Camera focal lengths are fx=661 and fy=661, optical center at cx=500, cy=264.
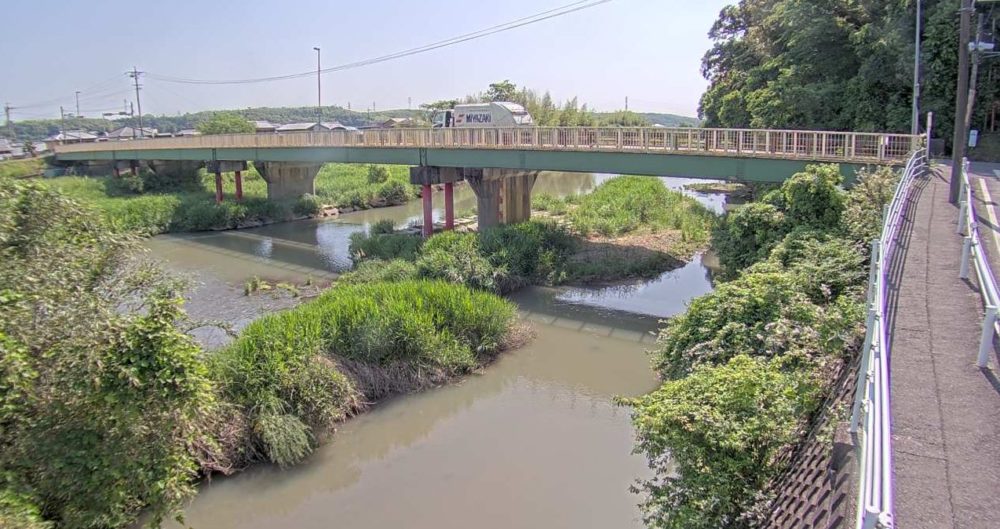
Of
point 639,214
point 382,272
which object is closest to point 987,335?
point 382,272

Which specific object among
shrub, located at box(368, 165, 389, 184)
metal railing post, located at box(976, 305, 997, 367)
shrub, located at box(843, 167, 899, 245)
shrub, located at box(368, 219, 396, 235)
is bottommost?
shrub, located at box(368, 219, 396, 235)

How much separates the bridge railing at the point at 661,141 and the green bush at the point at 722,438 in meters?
14.6

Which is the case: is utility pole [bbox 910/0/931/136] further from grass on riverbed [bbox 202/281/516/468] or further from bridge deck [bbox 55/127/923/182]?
grass on riverbed [bbox 202/281/516/468]

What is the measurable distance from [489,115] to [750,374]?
33.4m

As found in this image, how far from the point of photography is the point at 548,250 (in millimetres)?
27359

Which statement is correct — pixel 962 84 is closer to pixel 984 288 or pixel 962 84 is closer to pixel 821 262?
pixel 821 262

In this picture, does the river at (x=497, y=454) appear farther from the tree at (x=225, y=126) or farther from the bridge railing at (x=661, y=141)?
the tree at (x=225, y=126)

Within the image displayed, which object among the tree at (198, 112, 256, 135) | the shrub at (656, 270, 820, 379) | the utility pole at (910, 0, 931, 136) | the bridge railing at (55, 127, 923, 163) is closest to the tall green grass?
the bridge railing at (55, 127, 923, 163)

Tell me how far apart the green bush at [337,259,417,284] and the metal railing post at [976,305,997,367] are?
18689 millimetres

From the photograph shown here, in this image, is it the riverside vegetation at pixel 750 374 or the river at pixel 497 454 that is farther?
the river at pixel 497 454

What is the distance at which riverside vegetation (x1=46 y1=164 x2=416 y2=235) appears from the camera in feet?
143

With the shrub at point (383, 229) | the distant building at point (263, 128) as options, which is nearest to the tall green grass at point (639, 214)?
the shrub at point (383, 229)

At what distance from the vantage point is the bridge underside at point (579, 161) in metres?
21.4

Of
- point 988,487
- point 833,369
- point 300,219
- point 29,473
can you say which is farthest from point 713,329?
point 300,219
